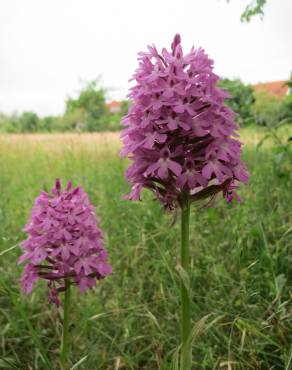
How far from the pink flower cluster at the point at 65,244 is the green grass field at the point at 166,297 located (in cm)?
11

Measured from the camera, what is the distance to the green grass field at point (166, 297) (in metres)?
1.91

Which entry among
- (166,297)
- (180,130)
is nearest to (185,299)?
(180,130)

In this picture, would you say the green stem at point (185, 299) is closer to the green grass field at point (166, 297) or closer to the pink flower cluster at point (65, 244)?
the green grass field at point (166, 297)

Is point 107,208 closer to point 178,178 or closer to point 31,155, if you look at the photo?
point 178,178

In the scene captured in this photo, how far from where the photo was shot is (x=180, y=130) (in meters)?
1.25

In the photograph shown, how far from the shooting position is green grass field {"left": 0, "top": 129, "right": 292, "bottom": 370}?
1.91 m

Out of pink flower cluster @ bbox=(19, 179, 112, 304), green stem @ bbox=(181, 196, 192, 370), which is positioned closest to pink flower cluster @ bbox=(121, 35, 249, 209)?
green stem @ bbox=(181, 196, 192, 370)

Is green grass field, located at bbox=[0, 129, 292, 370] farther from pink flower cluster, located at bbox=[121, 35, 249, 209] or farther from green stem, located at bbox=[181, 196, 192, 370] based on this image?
pink flower cluster, located at bbox=[121, 35, 249, 209]

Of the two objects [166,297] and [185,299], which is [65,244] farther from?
[166,297]

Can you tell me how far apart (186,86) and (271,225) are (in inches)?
73.7

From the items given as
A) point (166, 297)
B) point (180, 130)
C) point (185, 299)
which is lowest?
point (166, 297)

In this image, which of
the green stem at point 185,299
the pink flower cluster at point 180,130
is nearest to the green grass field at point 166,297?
the green stem at point 185,299

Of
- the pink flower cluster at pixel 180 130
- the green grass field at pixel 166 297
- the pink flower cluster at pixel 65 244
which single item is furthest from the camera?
the green grass field at pixel 166 297

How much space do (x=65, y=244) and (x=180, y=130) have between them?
0.61 metres
